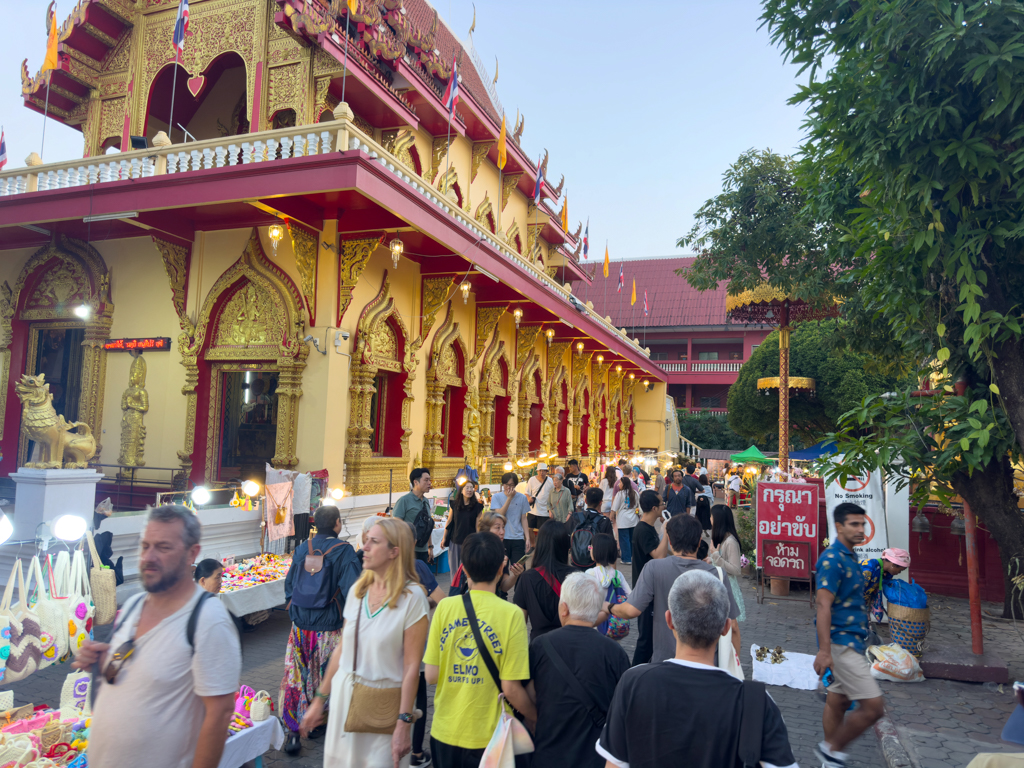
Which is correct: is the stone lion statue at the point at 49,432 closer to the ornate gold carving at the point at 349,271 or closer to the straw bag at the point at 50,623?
the straw bag at the point at 50,623

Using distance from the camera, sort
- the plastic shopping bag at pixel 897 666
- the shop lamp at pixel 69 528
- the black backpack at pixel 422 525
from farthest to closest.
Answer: the black backpack at pixel 422 525 < the plastic shopping bag at pixel 897 666 < the shop lamp at pixel 69 528

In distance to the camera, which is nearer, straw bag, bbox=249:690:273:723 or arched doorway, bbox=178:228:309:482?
straw bag, bbox=249:690:273:723

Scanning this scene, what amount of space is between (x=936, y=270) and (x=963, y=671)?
12.8 feet

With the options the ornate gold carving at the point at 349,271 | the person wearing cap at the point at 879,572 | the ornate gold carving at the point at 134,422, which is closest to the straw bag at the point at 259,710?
the person wearing cap at the point at 879,572

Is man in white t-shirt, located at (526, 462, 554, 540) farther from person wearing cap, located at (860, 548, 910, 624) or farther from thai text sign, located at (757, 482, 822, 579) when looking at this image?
person wearing cap, located at (860, 548, 910, 624)

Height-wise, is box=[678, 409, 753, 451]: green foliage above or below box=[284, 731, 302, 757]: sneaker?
above

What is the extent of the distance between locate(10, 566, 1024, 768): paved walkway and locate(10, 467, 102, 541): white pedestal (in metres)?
1.75

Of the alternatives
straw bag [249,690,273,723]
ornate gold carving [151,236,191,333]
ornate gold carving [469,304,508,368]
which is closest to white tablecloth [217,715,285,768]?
straw bag [249,690,273,723]

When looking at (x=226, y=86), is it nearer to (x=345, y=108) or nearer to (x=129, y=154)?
(x=129, y=154)

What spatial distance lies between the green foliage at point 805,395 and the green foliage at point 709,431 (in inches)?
462

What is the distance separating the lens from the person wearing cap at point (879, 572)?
16.7 feet

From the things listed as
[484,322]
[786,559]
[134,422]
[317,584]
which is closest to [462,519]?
[317,584]

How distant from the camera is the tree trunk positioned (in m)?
5.32

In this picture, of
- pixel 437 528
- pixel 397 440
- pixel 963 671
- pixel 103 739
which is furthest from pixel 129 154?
pixel 963 671
